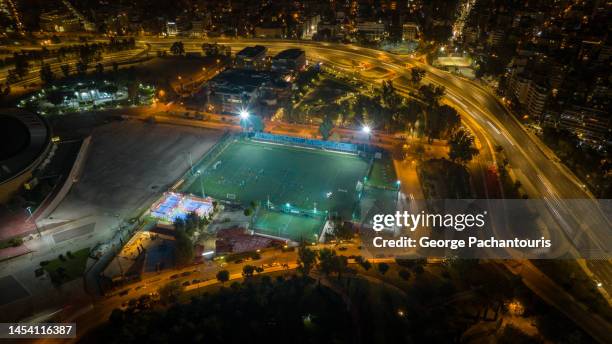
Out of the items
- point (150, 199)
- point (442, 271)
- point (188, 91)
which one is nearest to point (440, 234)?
point (442, 271)

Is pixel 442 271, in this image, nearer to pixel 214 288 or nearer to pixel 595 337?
pixel 595 337

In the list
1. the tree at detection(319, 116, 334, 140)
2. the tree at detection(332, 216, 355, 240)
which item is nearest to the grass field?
the tree at detection(319, 116, 334, 140)

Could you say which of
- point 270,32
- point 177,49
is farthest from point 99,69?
point 270,32

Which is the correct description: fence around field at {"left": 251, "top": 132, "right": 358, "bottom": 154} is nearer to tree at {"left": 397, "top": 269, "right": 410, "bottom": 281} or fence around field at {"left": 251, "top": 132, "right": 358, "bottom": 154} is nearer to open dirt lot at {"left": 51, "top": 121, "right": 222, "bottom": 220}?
open dirt lot at {"left": 51, "top": 121, "right": 222, "bottom": 220}

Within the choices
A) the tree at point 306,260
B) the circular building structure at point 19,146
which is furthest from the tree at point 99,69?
the tree at point 306,260

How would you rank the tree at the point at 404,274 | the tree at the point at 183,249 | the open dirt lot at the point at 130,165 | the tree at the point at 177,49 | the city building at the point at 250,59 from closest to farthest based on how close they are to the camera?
the tree at the point at 404,274, the tree at the point at 183,249, the open dirt lot at the point at 130,165, the city building at the point at 250,59, the tree at the point at 177,49

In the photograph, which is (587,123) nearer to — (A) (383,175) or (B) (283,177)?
(A) (383,175)

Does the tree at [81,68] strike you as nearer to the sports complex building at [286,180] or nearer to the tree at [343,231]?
the sports complex building at [286,180]
